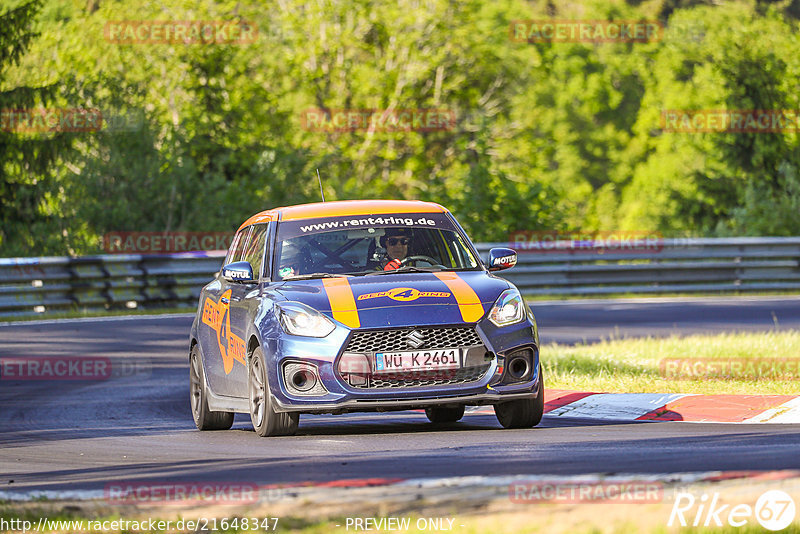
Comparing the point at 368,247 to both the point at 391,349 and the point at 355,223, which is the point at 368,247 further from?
the point at 391,349

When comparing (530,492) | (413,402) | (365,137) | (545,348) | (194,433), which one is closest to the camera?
(530,492)

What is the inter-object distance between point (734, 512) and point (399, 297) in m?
4.01

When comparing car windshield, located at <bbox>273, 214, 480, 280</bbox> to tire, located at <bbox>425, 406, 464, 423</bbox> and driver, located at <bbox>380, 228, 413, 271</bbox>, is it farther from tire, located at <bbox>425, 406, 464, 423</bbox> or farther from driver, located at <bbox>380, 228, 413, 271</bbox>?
tire, located at <bbox>425, 406, 464, 423</bbox>

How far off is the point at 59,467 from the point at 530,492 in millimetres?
3481

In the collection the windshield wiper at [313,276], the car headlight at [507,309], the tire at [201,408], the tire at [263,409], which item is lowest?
the tire at [201,408]

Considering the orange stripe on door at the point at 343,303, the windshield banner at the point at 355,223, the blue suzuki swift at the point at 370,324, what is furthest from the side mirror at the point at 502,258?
the orange stripe on door at the point at 343,303

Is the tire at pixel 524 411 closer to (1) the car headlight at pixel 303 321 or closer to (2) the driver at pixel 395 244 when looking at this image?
(2) the driver at pixel 395 244

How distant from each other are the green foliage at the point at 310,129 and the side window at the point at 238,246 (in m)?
18.8

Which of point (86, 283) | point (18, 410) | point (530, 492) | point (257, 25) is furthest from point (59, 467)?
point (257, 25)

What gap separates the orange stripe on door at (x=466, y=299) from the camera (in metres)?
9.12

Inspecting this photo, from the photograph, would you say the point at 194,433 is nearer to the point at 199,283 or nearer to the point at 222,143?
the point at 199,283

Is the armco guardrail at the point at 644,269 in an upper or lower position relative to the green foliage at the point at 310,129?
lower

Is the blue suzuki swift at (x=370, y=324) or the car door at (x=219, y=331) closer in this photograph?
the blue suzuki swift at (x=370, y=324)

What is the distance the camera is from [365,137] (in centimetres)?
4603
